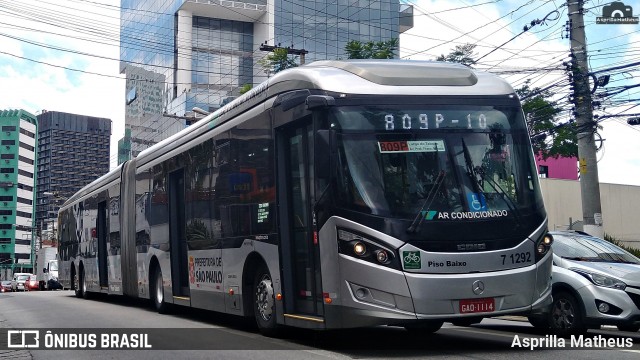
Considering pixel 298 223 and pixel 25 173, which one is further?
pixel 25 173

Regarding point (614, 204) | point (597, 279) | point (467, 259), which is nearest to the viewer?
point (467, 259)

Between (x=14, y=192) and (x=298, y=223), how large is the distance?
434 ft

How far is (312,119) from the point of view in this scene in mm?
9445

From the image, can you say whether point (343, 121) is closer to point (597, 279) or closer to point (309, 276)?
point (309, 276)

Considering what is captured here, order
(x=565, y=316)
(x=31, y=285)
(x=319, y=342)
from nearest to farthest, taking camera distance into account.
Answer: (x=319, y=342)
(x=565, y=316)
(x=31, y=285)

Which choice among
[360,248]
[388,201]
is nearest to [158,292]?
[360,248]

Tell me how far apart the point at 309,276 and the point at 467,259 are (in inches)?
82.1

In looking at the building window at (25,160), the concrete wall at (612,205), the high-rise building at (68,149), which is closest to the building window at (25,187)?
the building window at (25,160)

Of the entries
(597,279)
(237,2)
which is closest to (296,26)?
(237,2)

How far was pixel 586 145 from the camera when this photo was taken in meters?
20.5

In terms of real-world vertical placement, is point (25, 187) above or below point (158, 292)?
above

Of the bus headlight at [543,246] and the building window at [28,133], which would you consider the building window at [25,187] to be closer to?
the building window at [28,133]

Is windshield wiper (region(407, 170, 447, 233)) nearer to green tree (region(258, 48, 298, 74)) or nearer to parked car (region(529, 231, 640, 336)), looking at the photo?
parked car (region(529, 231, 640, 336))

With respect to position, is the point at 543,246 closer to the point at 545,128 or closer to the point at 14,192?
the point at 545,128
